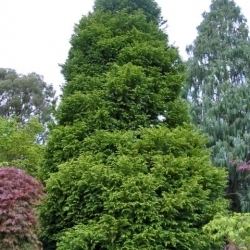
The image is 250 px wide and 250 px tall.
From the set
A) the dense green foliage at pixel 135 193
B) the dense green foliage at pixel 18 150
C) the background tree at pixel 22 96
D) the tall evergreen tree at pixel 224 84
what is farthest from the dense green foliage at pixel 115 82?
the background tree at pixel 22 96

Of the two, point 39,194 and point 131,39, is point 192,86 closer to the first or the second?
point 131,39

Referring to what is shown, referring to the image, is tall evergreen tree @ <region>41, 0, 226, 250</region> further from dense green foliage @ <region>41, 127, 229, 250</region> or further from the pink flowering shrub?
the pink flowering shrub

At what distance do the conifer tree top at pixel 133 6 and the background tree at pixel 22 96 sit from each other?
21538 mm

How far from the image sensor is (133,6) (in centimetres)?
1061

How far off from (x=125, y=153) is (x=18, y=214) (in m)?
2.10

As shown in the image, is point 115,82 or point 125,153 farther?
point 115,82

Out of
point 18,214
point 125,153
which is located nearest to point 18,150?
point 18,214

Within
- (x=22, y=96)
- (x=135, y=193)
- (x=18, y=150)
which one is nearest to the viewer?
(x=135, y=193)

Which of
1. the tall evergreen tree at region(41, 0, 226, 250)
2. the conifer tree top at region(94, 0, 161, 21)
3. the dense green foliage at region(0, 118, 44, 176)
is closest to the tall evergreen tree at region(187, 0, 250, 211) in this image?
the dense green foliage at region(0, 118, 44, 176)

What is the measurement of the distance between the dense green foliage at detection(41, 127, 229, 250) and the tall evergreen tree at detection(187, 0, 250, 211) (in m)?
8.50

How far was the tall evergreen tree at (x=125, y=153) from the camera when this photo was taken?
7258 millimetres

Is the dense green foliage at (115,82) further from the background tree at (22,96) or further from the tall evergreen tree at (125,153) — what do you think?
the background tree at (22,96)

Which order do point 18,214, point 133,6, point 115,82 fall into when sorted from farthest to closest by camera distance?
point 133,6
point 115,82
point 18,214

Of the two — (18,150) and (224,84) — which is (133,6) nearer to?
(18,150)
